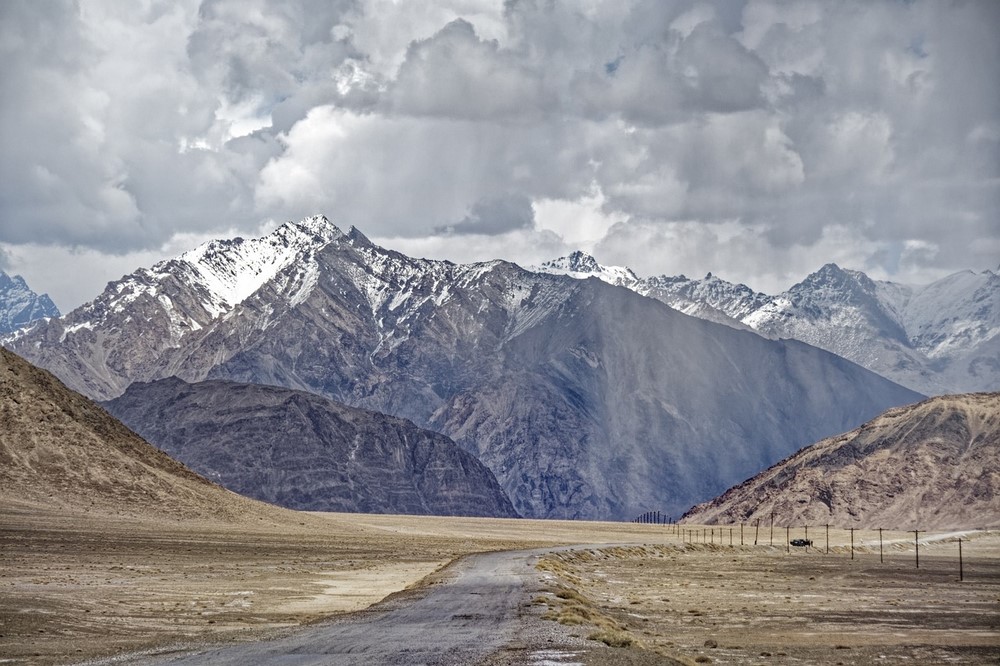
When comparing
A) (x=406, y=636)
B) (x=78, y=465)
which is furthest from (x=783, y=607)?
(x=78, y=465)

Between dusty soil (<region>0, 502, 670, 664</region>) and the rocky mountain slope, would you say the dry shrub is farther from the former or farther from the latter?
the rocky mountain slope

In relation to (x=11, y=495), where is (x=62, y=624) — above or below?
below

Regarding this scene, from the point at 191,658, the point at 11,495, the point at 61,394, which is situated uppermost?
the point at 61,394

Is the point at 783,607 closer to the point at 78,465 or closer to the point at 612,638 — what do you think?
the point at 612,638

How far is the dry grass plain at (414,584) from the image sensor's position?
152 feet

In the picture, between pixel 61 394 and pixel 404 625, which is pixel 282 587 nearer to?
pixel 404 625

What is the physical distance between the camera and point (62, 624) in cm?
4906

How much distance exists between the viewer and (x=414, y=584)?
77562 millimetres

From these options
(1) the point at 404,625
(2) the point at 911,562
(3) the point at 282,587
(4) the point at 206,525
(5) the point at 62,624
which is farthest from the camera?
(4) the point at 206,525

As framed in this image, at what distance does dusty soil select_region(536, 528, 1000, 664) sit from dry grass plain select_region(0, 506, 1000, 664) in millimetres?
160

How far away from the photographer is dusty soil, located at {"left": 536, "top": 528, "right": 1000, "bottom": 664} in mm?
46281

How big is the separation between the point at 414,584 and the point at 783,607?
73.3ft

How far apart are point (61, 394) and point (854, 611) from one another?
432 feet

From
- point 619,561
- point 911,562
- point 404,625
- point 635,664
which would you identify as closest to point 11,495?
point 619,561
